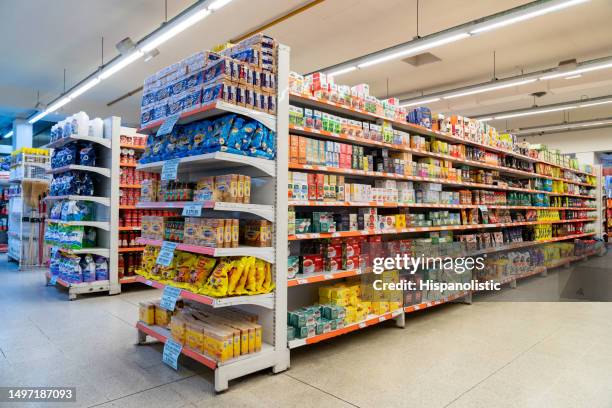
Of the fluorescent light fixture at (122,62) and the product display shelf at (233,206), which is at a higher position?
the fluorescent light fixture at (122,62)

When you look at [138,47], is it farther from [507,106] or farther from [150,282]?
[507,106]

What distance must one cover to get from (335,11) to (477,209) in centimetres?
415

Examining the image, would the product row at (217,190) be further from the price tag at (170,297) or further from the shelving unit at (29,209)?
the shelving unit at (29,209)

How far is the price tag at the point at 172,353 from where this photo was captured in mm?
2897

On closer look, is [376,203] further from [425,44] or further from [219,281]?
[425,44]

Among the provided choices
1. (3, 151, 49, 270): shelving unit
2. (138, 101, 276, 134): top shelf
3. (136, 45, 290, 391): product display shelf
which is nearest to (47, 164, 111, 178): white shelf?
(138, 101, 276, 134): top shelf

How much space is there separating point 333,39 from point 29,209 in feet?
23.4

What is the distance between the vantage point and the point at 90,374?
296 centimetres

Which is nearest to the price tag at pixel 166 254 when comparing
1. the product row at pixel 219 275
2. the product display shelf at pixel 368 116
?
the product row at pixel 219 275

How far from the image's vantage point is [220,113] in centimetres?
306

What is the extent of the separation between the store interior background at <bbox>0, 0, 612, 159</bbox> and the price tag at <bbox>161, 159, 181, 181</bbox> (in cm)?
473

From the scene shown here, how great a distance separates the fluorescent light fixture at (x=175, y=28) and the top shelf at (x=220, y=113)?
272cm

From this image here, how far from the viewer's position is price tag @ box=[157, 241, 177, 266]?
296 cm

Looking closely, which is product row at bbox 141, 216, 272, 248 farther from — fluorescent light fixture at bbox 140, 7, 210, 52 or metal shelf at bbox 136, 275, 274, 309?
fluorescent light fixture at bbox 140, 7, 210, 52
